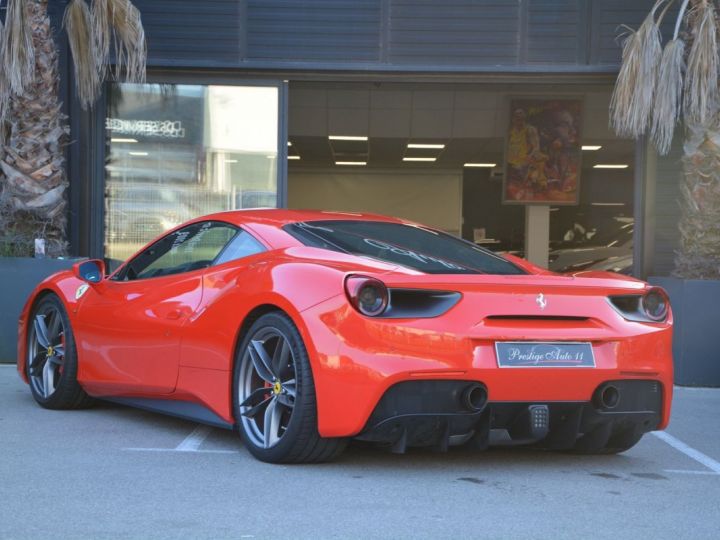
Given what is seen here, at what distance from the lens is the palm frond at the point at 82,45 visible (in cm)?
960

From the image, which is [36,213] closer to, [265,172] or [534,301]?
[265,172]

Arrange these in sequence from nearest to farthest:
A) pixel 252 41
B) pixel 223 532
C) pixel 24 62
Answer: pixel 223 532, pixel 24 62, pixel 252 41

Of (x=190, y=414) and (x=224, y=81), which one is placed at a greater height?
(x=224, y=81)

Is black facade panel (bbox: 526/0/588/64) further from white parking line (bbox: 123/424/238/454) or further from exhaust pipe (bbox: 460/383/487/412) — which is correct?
exhaust pipe (bbox: 460/383/487/412)

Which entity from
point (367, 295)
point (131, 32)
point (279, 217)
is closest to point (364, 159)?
point (131, 32)

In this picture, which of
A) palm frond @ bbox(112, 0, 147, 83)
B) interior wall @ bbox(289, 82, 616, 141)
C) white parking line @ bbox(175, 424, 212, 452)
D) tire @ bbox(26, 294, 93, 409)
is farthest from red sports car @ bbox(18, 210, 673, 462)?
interior wall @ bbox(289, 82, 616, 141)

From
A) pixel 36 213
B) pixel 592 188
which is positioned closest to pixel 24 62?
pixel 36 213

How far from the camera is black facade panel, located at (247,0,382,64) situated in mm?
10688

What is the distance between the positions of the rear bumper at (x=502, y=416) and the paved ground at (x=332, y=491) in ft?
0.60

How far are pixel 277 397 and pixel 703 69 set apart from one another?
5662 mm

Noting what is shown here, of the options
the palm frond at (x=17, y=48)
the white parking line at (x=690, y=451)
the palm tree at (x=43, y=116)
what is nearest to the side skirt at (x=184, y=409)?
the white parking line at (x=690, y=451)

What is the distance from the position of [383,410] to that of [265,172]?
7064 millimetres

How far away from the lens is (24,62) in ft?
30.0

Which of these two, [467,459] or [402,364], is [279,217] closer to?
[402,364]
